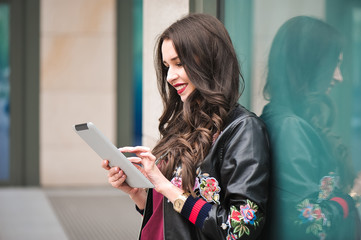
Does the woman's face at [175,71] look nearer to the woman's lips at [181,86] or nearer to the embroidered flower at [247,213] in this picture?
the woman's lips at [181,86]

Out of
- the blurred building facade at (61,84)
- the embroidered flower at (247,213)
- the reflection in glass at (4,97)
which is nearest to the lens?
the embroidered flower at (247,213)

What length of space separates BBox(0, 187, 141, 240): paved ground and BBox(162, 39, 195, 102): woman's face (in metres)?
3.52

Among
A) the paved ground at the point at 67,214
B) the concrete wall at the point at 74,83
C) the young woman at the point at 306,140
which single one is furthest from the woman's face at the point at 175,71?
the concrete wall at the point at 74,83

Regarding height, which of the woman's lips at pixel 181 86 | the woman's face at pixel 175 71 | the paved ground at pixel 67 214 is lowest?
the paved ground at pixel 67 214

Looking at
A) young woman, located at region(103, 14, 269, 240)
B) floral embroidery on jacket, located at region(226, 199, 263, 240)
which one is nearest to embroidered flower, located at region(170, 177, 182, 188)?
young woman, located at region(103, 14, 269, 240)

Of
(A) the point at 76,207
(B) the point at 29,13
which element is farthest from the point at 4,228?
(B) the point at 29,13

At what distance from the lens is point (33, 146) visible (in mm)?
8688

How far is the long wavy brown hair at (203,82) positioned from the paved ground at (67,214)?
11.4 ft

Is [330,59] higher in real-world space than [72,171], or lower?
higher

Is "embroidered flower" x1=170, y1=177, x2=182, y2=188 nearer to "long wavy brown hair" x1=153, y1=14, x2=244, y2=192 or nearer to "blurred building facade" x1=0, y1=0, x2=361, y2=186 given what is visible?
"long wavy brown hair" x1=153, y1=14, x2=244, y2=192

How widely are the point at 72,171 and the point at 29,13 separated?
8.23 ft

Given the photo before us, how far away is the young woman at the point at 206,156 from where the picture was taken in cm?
184

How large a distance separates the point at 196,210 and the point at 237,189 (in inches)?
7.4

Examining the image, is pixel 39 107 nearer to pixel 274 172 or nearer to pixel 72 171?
pixel 72 171
